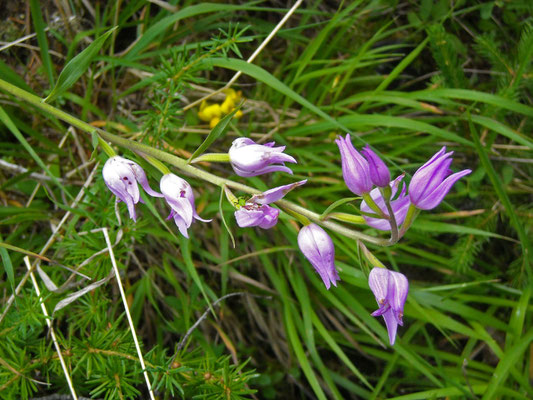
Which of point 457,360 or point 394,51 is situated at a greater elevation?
point 394,51

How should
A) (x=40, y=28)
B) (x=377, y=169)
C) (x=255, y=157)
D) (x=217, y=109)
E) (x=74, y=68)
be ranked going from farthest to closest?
(x=217, y=109) < (x=40, y=28) < (x=74, y=68) < (x=255, y=157) < (x=377, y=169)

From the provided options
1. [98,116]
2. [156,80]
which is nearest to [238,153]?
[156,80]

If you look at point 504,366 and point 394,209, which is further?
point 504,366

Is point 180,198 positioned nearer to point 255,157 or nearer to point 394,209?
point 255,157

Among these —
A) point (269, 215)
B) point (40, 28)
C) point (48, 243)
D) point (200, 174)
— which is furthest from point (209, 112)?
point (269, 215)

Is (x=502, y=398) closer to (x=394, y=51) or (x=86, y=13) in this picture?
(x=394, y=51)

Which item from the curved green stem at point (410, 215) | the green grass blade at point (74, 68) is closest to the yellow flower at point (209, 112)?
the green grass blade at point (74, 68)

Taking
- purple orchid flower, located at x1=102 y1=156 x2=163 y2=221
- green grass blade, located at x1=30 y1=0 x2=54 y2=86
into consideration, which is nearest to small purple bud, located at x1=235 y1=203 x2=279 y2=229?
purple orchid flower, located at x1=102 y1=156 x2=163 y2=221
